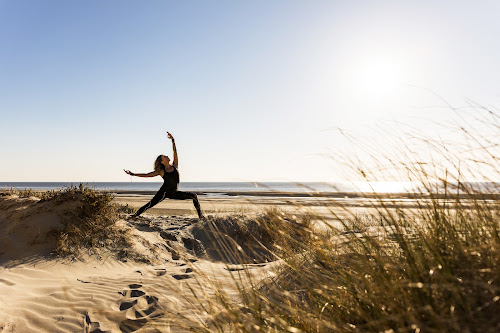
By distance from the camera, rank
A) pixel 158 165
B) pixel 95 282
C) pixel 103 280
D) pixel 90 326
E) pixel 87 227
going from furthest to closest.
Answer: pixel 158 165, pixel 87 227, pixel 103 280, pixel 95 282, pixel 90 326

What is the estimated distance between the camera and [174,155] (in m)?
9.48

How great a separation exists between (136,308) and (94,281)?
1.67 metres

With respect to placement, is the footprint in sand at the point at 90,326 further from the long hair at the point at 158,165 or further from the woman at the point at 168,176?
the long hair at the point at 158,165

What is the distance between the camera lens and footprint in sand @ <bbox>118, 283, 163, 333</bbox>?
347cm

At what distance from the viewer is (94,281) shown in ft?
16.8

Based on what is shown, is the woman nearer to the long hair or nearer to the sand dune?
the long hair

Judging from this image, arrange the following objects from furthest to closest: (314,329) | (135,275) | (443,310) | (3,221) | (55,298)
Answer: (3,221) < (135,275) < (55,298) < (314,329) < (443,310)

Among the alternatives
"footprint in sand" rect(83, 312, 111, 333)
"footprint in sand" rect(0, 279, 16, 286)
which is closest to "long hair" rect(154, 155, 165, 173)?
"footprint in sand" rect(0, 279, 16, 286)

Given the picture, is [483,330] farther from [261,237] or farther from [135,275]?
[261,237]

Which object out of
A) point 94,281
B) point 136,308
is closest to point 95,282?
point 94,281

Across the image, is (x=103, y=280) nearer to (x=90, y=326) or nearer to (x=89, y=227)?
(x=90, y=326)

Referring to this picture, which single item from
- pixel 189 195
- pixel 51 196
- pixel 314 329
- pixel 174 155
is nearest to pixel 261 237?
pixel 189 195

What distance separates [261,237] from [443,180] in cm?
739

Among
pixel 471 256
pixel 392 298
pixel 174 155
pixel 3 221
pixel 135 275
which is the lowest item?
pixel 135 275
